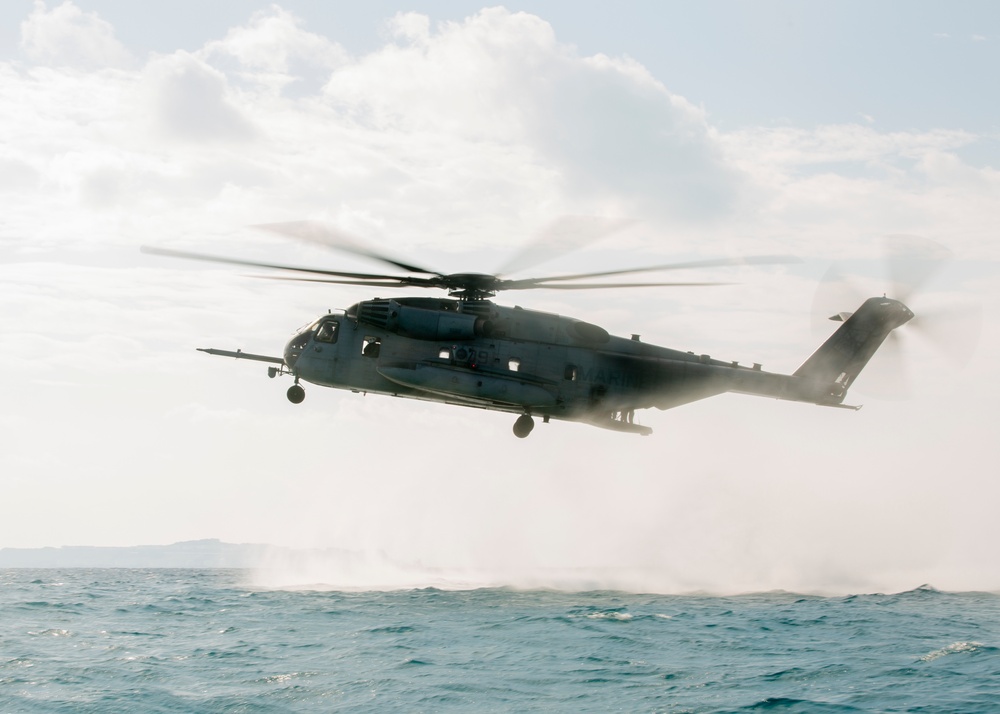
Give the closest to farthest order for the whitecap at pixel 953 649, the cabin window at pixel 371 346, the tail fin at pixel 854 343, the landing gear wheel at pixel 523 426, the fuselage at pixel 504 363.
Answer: the whitecap at pixel 953 649 → the fuselage at pixel 504 363 → the cabin window at pixel 371 346 → the landing gear wheel at pixel 523 426 → the tail fin at pixel 854 343

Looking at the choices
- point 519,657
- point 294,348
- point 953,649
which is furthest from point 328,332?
point 953,649

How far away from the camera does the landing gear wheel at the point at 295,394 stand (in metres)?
23.0

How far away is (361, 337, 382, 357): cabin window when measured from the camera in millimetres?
22422

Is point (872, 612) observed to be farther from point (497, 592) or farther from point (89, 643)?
point (89, 643)

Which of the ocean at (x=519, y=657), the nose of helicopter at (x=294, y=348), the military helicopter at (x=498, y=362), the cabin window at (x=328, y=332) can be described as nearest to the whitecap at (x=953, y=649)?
the ocean at (x=519, y=657)

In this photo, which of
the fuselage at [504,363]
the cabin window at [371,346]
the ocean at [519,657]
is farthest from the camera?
the cabin window at [371,346]

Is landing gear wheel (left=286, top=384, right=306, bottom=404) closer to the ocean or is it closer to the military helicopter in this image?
the military helicopter

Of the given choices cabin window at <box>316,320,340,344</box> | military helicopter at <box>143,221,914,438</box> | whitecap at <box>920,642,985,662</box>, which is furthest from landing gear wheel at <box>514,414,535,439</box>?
whitecap at <box>920,642,985,662</box>

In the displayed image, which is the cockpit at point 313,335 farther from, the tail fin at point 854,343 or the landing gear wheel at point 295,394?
the tail fin at point 854,343

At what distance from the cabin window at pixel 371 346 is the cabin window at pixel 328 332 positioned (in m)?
0.82

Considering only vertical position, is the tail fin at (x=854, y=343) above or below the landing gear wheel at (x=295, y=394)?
above

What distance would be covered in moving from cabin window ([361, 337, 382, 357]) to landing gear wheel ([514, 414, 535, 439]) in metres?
4.03

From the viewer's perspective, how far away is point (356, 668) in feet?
60.3

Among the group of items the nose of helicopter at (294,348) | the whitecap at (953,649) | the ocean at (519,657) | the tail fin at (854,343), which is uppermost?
the tail fin at (854,343)
